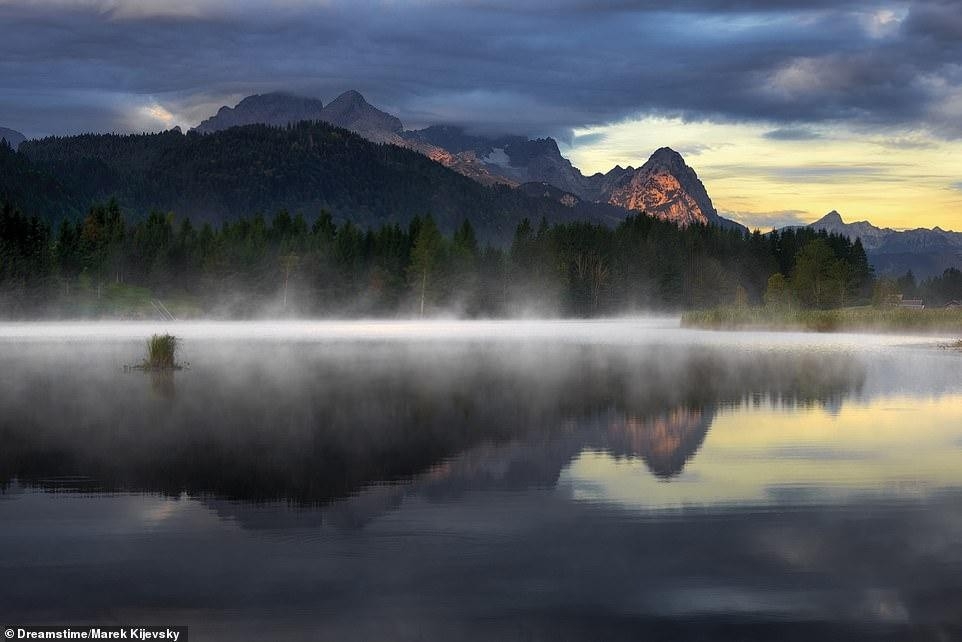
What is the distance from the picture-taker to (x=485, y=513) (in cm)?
1717

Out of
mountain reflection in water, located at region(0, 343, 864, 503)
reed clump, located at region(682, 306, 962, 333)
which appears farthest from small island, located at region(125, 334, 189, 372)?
reed clump, located at region(682, 306, 962, 333)

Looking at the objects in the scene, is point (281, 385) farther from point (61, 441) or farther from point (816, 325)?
point (816, 325)

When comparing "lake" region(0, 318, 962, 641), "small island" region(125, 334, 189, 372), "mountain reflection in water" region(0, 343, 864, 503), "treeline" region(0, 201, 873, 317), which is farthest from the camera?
"treeline" region(0, 201, 873, 317)

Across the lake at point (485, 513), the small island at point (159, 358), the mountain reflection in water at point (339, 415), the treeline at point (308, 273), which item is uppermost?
the treeline at point (308, 273)

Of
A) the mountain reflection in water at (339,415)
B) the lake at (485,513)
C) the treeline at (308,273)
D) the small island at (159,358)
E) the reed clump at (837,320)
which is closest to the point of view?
the lake at (485,513)

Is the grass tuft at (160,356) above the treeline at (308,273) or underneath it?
underneath

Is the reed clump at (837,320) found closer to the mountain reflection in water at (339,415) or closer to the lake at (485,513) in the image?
the mountain reflection in water at (339,415)

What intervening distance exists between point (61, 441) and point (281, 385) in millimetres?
15218

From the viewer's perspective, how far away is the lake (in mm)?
12039

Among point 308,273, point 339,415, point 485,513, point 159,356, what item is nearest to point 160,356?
point 159,356

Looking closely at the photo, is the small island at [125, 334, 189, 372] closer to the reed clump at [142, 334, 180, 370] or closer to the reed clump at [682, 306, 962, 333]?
the reed clump at [142, 334, 180, 370]

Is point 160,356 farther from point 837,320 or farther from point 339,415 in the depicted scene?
point 837,320

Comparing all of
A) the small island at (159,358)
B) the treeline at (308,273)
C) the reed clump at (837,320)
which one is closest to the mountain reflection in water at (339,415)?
the small island at (159,358)

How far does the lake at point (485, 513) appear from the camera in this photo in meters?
12.0
